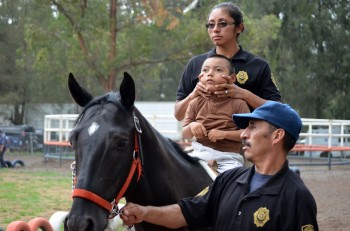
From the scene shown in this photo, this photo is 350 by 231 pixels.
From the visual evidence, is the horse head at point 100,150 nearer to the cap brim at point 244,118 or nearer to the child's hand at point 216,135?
the cap brim at point 244,118

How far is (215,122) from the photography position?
4086 millimetres

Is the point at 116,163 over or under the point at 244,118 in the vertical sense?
under

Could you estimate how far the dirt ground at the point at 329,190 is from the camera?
11.4m

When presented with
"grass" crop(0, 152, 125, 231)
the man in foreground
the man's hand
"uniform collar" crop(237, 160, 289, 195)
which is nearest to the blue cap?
the man in foreground

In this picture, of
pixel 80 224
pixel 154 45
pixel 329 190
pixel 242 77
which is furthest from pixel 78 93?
pixel 154 45

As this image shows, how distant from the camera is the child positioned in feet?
13.2

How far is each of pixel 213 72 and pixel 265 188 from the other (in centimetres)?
125

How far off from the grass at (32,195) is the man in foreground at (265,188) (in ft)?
22.6

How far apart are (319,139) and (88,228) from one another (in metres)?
25.1

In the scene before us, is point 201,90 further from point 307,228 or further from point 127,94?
point 307,228

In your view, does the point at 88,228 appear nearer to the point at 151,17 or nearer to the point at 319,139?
the point at 151,17

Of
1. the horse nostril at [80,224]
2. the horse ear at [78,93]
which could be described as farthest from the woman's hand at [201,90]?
the horse nostril at [80,224]

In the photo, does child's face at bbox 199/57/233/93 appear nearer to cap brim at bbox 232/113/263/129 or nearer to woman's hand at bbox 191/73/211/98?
woman's hand at bbox 191/73/211/98

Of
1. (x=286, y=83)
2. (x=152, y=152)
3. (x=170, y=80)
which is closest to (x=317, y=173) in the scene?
(x=286, y=83)
